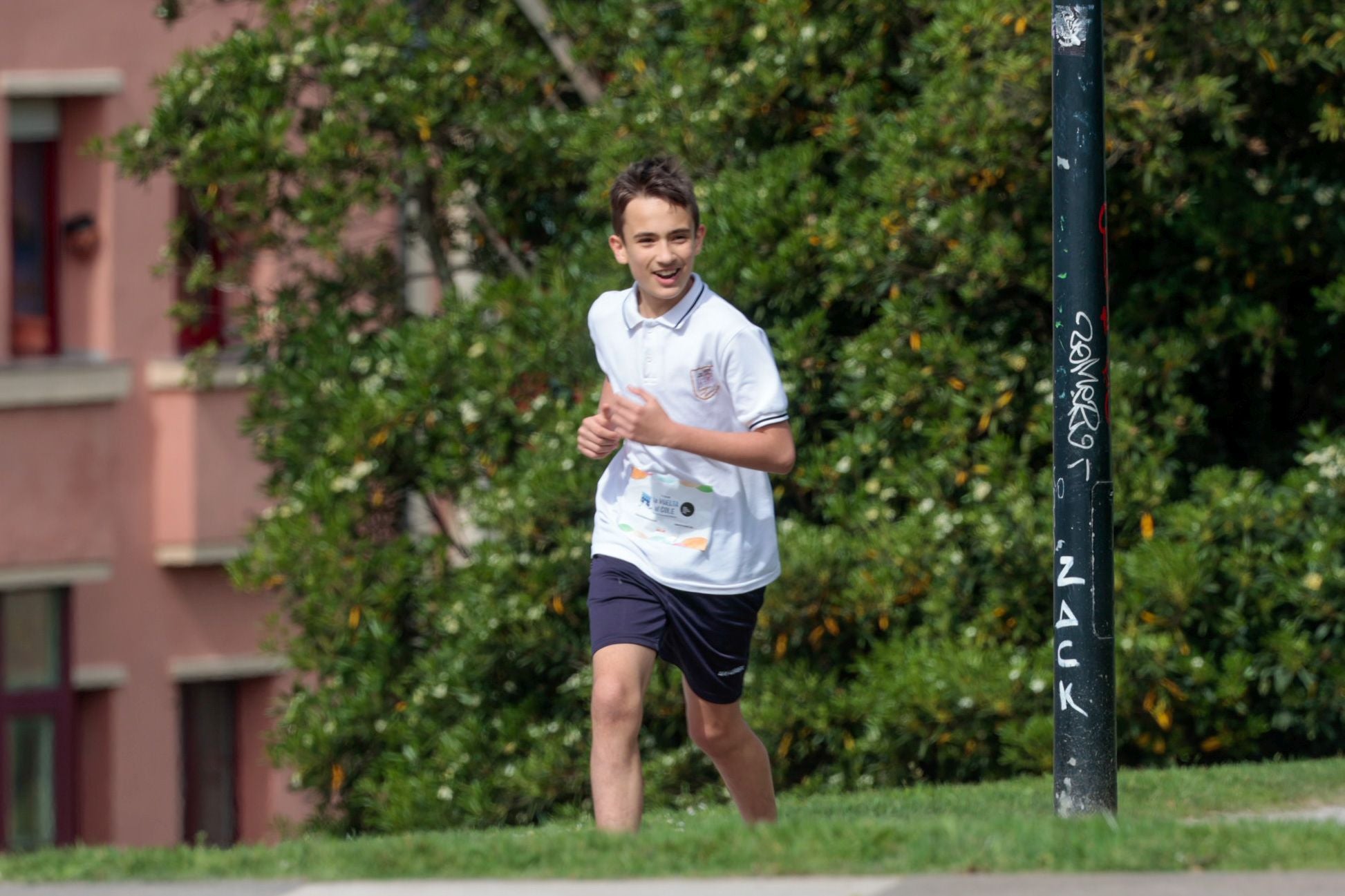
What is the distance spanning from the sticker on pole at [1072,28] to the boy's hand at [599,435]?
1.56 m

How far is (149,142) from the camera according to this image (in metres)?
11.7

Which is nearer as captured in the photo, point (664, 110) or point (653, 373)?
point (653, 373)

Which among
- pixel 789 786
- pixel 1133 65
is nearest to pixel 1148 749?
pixel 789 786

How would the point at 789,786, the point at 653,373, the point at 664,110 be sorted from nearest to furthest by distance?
A: the point at 653,373
the point at 789,786
the point at 664,110

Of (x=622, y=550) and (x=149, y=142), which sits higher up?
(x=149, y=142)

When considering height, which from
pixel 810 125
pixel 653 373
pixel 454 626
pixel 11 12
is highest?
pixel 11 12

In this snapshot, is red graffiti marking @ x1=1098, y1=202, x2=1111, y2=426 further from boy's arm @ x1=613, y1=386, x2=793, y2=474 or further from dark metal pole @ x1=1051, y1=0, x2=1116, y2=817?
boy's arm @ x1=613, y1=386, x2=793, y2=474

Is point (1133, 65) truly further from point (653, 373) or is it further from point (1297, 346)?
point (653, 373)

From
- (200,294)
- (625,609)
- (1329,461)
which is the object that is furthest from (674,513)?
(200,294)

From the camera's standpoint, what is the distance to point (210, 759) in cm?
1881

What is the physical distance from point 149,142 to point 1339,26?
18.2ft

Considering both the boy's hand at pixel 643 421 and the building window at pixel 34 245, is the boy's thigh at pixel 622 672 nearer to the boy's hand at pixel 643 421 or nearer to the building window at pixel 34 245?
the boy's hand at pixel 643 421

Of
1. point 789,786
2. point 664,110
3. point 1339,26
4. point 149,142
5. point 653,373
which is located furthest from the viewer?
point 149,142

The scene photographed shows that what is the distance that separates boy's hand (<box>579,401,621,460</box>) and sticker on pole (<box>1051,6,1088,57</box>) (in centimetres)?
156
